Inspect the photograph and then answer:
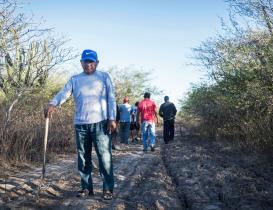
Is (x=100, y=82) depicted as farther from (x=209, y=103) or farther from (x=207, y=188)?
(x=209, y=103)

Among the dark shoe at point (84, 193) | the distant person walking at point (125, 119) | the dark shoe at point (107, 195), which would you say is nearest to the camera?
the dark shoe at point (107, 195)

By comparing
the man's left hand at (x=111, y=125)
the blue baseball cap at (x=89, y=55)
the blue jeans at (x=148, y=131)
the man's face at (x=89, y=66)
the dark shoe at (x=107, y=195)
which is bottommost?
the dark shoe at (x=107, y=195)

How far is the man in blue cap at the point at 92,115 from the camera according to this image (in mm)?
6355

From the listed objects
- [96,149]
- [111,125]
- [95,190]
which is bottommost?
[95,190]

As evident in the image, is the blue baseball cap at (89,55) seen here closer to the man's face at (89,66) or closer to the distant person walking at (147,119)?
the man's face at (89,66)

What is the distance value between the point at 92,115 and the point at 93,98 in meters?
0.24

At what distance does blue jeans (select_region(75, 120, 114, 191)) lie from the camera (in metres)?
6.34

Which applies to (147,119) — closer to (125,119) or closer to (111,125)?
(125,119)

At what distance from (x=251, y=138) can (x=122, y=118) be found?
6.79 meters

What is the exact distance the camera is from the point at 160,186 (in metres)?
7.17

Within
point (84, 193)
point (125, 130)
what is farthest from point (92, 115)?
point (125, 130)

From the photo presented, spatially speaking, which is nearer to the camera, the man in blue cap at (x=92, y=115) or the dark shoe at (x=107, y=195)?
the dark shoe at (x=107, y=195)

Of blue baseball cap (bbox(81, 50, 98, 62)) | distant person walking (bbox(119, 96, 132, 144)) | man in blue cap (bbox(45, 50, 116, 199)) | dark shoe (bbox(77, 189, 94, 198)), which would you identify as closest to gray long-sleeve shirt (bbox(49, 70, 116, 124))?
man in blue cap (bbox(45, 50, 116, 199))

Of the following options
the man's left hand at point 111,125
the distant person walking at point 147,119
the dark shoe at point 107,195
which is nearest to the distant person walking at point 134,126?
the distant person walking at point 147,119
